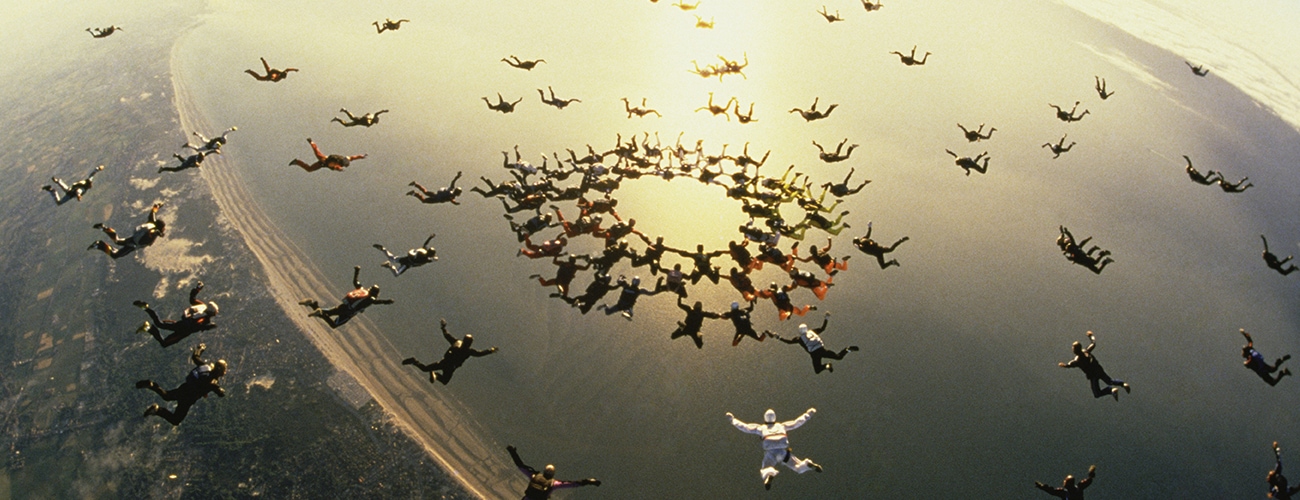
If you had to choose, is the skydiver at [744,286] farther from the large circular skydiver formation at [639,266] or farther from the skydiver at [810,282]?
the skydiver at [810,282]

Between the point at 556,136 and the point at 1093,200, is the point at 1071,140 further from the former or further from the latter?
the point at 556,136

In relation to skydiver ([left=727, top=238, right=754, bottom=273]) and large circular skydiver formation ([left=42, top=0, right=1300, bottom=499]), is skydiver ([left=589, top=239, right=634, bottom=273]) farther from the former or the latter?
skydiver ([left=727, top=238, right=754, bottom=273])

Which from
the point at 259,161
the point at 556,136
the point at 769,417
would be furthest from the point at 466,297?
the point at 259,161

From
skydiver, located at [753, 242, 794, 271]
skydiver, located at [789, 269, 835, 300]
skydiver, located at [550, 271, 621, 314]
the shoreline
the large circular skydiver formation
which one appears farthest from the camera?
the shoreline

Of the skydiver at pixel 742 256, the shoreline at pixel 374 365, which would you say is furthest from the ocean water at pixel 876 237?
the skydiver at pixel 742 256

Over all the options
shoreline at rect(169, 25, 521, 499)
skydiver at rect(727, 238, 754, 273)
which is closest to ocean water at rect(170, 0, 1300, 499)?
shoreline at rect(169, 25, 521, 499)

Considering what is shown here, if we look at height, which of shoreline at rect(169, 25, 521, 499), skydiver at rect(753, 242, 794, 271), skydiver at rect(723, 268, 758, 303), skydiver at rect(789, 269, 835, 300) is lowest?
shoreline at rect(169, 25, 521, 499)

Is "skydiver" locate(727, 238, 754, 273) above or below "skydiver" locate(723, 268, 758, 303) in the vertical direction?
Answer: above

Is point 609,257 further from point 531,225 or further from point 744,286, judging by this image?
point 744,286
